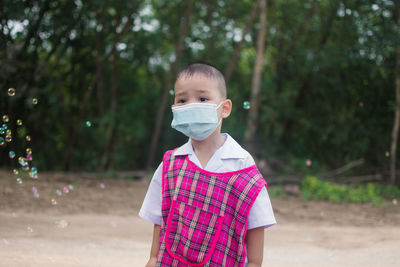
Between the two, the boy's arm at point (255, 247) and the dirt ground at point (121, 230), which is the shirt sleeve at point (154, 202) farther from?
the dirt ground at point (121, 230)

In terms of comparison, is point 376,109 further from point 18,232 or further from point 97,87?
point 18,232

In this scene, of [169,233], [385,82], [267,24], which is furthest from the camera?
[267,24]

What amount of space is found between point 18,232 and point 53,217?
1.02 meters

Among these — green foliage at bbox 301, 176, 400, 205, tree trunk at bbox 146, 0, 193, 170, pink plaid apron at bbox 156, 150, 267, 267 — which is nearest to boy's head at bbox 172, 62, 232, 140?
pink plaid apron at bbox 156, 150, 267, 267

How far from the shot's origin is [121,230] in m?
5.14

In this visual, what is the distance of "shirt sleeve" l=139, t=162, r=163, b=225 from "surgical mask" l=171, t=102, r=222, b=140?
0.23 meters

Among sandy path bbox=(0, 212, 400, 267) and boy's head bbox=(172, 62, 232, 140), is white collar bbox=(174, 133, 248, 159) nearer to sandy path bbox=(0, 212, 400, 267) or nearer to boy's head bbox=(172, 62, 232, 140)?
boy's head bbox=(172, 62, 232, 140)

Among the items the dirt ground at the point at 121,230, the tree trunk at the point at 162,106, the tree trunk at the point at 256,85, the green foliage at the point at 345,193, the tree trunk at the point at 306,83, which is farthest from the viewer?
the tree trunk at the point at 306,83

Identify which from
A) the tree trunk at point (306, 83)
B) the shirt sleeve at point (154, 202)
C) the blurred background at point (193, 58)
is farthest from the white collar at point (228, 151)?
the tree trunk at point (306, 83)

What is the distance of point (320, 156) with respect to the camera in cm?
1171

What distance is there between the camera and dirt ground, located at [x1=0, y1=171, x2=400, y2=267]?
154 inches

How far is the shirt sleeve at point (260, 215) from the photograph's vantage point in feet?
5.88

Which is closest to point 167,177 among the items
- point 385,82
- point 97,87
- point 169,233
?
point 169,233

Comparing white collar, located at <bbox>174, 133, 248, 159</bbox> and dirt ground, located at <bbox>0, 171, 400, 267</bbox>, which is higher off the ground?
white collar, located at <bbox>174, 133, 248, 159</bbox>
